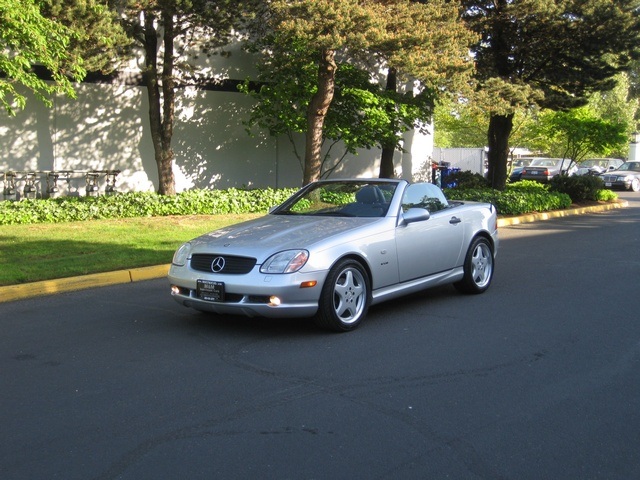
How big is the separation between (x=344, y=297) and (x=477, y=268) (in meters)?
2.65

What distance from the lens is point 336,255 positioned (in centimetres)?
679

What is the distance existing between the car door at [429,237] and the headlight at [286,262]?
135 centimetres

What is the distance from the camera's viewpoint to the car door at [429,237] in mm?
7691

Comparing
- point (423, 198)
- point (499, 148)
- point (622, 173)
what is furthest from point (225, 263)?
point (622, 173)

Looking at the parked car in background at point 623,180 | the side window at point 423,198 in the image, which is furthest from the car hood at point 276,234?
the parked car in background at point 623,180

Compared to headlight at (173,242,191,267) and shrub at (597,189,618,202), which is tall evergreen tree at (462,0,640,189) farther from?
headlight at (173,242,191,267)

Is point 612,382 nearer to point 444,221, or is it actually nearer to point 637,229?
point 444,221

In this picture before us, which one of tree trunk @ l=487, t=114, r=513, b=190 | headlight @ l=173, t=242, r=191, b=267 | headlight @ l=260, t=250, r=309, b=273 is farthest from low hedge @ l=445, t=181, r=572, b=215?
headlight @ l=260, t=250, r=309, b=273

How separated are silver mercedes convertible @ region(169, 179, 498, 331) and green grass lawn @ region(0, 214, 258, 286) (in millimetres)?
3122

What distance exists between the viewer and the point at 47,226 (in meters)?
13.8

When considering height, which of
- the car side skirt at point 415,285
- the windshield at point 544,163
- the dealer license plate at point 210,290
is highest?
the windshield at point 544,163

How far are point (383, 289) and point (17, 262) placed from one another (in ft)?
18.6

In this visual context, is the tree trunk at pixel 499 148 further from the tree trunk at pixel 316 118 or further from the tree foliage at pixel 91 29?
the tree foliage at pixel 91 29

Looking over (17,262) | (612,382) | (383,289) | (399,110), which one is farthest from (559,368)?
(399,110)
